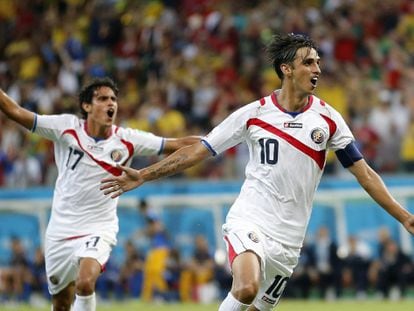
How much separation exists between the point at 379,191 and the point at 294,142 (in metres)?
0.86

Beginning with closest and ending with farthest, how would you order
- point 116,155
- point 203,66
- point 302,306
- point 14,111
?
point 14,111 < point 116,155 < point 302,306 < point 203,66

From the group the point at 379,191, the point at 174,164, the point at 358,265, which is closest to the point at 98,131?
the point at 174,164

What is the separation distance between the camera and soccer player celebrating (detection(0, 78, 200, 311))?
1181cm

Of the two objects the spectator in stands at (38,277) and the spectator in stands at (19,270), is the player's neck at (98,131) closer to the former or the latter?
the spectator in stands at (38,277)

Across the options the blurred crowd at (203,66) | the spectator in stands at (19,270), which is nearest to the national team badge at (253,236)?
the blurred crowd at (203,66)

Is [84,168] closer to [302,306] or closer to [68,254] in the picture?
[68,254]

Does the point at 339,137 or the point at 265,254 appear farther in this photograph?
the point at 339,137

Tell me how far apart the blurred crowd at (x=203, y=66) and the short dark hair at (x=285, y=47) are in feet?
34.0

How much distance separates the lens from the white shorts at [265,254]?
30.8 feet

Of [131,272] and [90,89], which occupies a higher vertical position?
[90,89]

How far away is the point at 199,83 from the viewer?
23.4m

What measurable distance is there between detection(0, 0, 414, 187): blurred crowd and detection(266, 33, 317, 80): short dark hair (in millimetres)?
10367

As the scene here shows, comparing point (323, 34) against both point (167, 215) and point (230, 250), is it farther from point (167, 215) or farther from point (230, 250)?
point (230, 250)

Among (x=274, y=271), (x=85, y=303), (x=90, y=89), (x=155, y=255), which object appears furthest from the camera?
(x=155, y=255)
